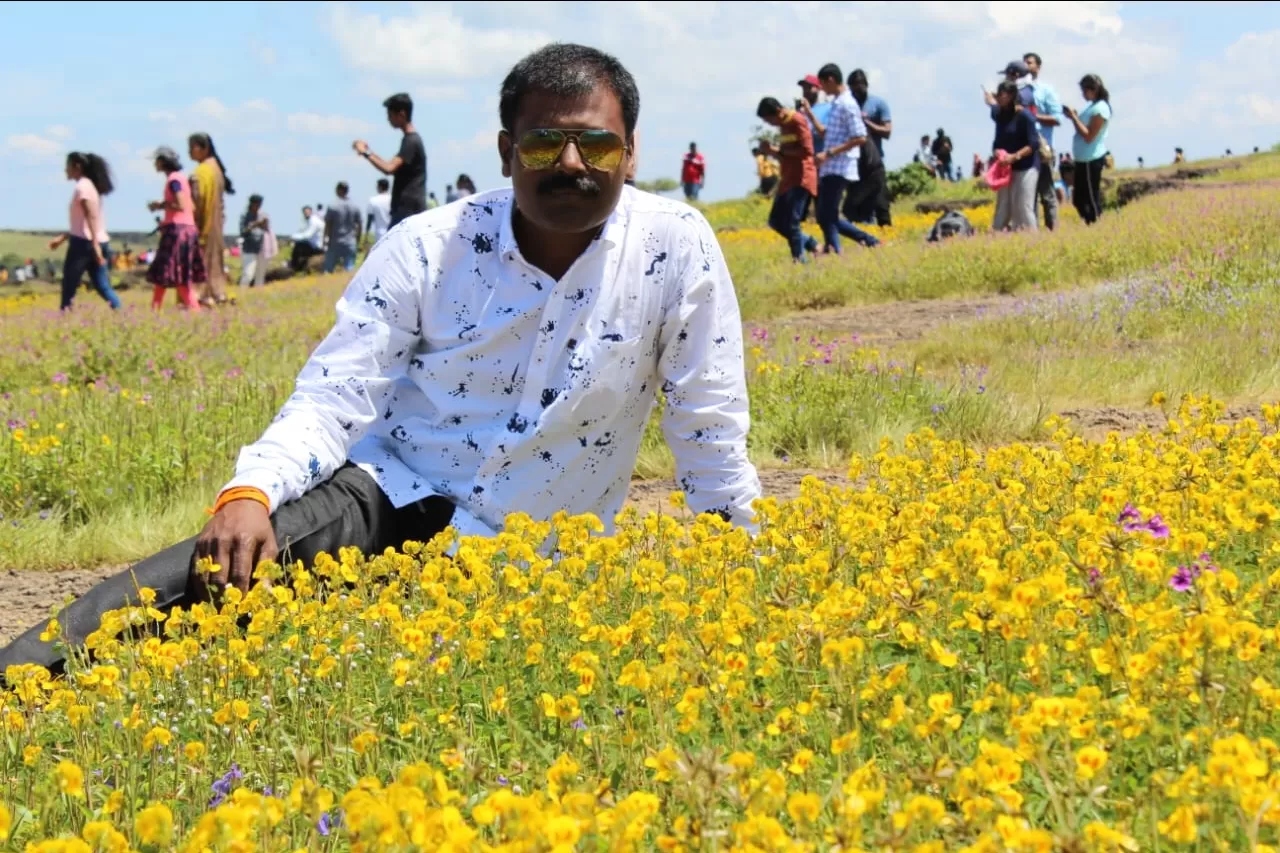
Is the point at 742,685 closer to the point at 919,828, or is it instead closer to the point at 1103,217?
the point at 919,828

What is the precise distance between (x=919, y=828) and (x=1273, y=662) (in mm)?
858

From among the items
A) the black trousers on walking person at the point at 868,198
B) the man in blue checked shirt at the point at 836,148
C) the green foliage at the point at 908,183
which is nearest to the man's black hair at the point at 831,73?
the man in blue checked shirt at the point at 836,148

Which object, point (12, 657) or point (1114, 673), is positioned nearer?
point (1114, 673)

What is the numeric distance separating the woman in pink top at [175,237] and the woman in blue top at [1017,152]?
28.1 feet

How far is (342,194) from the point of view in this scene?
24.8m

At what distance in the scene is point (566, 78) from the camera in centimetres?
372

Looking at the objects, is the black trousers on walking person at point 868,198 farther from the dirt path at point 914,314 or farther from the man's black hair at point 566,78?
the man's black hair at point 566,78

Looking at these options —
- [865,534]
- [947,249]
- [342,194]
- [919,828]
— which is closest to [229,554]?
[865,534]

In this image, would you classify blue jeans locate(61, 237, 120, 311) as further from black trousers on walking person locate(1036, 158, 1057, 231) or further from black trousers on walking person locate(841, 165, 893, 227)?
black trousers on walking person locate(1036, 158, 1057, 231)

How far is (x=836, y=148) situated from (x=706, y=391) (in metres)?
11.2

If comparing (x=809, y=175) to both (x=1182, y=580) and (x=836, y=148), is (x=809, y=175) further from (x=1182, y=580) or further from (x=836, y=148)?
(x=1182, y=580)

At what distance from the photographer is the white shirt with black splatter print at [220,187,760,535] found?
3.96 meters

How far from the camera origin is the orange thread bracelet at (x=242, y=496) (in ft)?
11.3

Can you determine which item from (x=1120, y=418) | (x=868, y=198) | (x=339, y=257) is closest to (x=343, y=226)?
(x=339, y=257)
